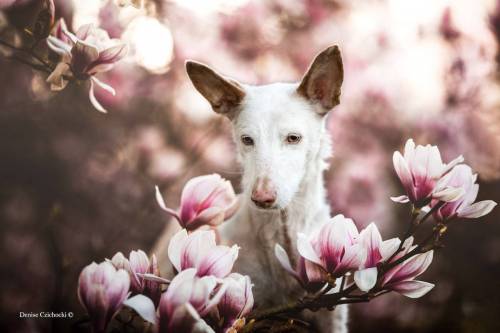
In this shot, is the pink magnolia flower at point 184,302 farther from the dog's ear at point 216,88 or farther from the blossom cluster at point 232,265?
the dog's ear at point 216,88

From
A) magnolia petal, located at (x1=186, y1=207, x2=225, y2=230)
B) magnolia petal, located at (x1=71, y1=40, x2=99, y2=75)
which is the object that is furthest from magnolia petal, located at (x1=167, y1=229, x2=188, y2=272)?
magnolia petal, located at (x1=71, y1=40, x2=99, y2=75)

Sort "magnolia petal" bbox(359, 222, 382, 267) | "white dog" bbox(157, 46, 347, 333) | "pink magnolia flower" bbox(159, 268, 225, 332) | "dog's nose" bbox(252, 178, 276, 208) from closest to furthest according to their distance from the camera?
"pink magnolia flower" bbox(159, 268, 225, 332) → "magnolia petal" bbox(359, 222, 382, 267) → "dog's nose" bbox(252, 178, 276, 208) → "white dog" bbox(157, 46, 347, 333)

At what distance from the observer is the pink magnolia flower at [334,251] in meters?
0.68

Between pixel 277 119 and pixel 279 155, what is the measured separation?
92mm

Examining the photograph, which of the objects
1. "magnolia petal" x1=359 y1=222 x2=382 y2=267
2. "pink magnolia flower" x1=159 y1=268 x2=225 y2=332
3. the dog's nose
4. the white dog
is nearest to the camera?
"pink magnolia flower" x1=159 y1=268 x2=225 y2=332

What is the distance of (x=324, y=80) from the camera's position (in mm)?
1033

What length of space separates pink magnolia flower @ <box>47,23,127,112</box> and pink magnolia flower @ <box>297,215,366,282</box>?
431 mm

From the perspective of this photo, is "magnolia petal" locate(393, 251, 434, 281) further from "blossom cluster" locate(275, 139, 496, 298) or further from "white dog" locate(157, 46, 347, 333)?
"white dog" locate(157, 46, 347, 333)

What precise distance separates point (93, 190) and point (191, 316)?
1.41 m

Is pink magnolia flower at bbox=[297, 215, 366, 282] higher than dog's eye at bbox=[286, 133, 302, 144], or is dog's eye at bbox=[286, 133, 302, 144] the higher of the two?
dog's eye at bbox=[286, 133, 302, 144]

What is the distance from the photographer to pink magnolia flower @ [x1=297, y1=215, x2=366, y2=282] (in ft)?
2.25

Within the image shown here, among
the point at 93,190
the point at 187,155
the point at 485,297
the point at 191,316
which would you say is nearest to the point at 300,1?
the point at 187,155

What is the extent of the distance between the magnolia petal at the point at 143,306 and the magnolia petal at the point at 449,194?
44 centimetres

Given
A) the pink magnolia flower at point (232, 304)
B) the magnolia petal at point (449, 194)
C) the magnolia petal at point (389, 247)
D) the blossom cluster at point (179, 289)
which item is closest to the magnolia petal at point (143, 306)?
the blossom cluster at point (179, 289)
